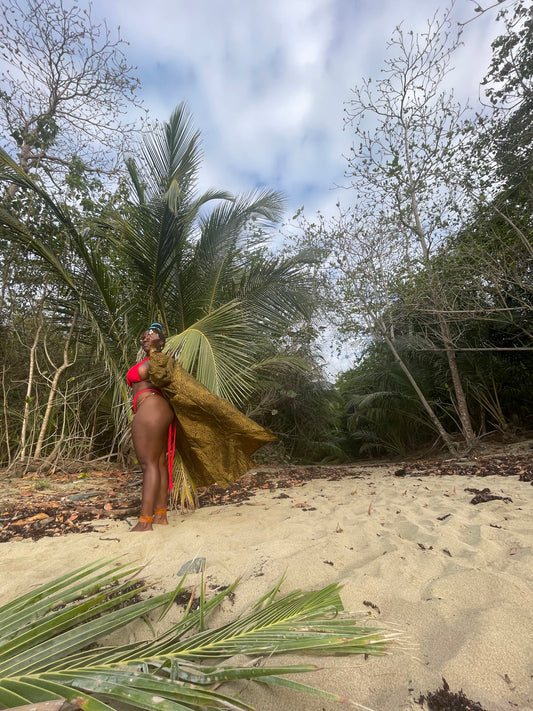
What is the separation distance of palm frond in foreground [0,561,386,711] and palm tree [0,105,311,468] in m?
2.48

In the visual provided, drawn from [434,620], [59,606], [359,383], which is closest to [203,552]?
[59,606]

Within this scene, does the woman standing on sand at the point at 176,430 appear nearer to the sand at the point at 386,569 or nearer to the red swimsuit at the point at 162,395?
the red swimsuit at the point at 162,395

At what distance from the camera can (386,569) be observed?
1.75 m

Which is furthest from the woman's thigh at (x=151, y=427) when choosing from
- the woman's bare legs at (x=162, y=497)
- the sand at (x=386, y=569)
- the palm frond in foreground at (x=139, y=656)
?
the palm frond in foreground at (x=139, y=656)

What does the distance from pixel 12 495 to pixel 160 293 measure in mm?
2764

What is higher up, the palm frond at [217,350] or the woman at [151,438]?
the palm frond at [217,350]

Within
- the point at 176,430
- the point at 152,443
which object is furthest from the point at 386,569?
the point at 176,430

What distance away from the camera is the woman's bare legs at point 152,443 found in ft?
Result: 8.96

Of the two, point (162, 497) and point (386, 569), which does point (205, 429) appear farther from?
point (386, 569)

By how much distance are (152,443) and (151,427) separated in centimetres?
12

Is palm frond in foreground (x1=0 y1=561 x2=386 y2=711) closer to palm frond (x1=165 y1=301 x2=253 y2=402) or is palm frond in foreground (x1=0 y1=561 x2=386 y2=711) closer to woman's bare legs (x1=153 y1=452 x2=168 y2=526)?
woman's bare legs (x1=153 y1=452 x2=168 y2=526)

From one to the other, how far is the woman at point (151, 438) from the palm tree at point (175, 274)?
2.09 feet

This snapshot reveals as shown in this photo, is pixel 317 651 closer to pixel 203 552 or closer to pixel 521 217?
pixel 203 552

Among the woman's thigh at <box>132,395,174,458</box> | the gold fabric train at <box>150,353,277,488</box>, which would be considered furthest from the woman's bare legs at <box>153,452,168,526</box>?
the gold fabric train at <box>150,353,277,488</box>
